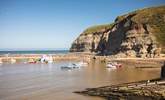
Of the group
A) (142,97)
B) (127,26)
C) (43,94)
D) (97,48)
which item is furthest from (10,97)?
(97,48)

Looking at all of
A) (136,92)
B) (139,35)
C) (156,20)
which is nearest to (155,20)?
(156,20)

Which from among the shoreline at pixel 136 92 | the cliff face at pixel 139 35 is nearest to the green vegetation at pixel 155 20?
the cliff face at pixel 139 35

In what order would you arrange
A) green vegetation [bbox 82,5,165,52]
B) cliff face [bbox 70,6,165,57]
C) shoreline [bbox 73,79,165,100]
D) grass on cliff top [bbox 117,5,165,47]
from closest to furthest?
shoreline [bbox 73,79,165,100]
cliff face [bbox 70,6,165,57]
green vegetation [bbox 82,5,165,52]
grass on cliff top [bbox 117,5,165,47]

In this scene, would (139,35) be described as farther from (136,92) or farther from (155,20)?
(136,92)

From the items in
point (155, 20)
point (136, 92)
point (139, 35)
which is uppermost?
point (155, 20)

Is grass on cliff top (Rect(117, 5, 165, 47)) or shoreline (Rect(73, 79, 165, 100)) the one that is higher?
grass on cliff top (Rect(117, 5, 165, 47))

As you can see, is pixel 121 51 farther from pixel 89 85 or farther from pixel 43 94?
pixel 43 94

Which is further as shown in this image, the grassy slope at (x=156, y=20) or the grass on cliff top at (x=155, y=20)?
the grass on cliff top at (x=155, y=20)

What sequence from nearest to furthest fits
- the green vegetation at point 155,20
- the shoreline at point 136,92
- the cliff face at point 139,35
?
the shoreline at point 136,92
the cliff face at point 139,35
the green vegetation at point 155,20

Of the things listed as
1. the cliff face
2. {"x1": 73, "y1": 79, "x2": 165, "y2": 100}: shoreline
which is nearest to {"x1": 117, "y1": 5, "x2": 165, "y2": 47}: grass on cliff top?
the cliff face

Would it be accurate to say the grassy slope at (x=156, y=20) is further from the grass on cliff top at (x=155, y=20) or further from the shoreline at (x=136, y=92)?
the shoreline at (x=136, y=92)

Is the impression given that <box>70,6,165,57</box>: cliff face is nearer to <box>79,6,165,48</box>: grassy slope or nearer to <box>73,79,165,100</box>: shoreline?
<box>79,6,165,48</box>: grassy slope

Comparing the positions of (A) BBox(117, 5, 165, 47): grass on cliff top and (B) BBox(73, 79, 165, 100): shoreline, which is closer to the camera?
(B) BBox(73, 79, 165, 100): shoreline

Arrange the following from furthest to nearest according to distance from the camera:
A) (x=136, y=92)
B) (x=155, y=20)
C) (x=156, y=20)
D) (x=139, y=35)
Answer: (x=156, y=20)
(x=155, y=20)
(x=139, y=35)
(x=136, y=92)
